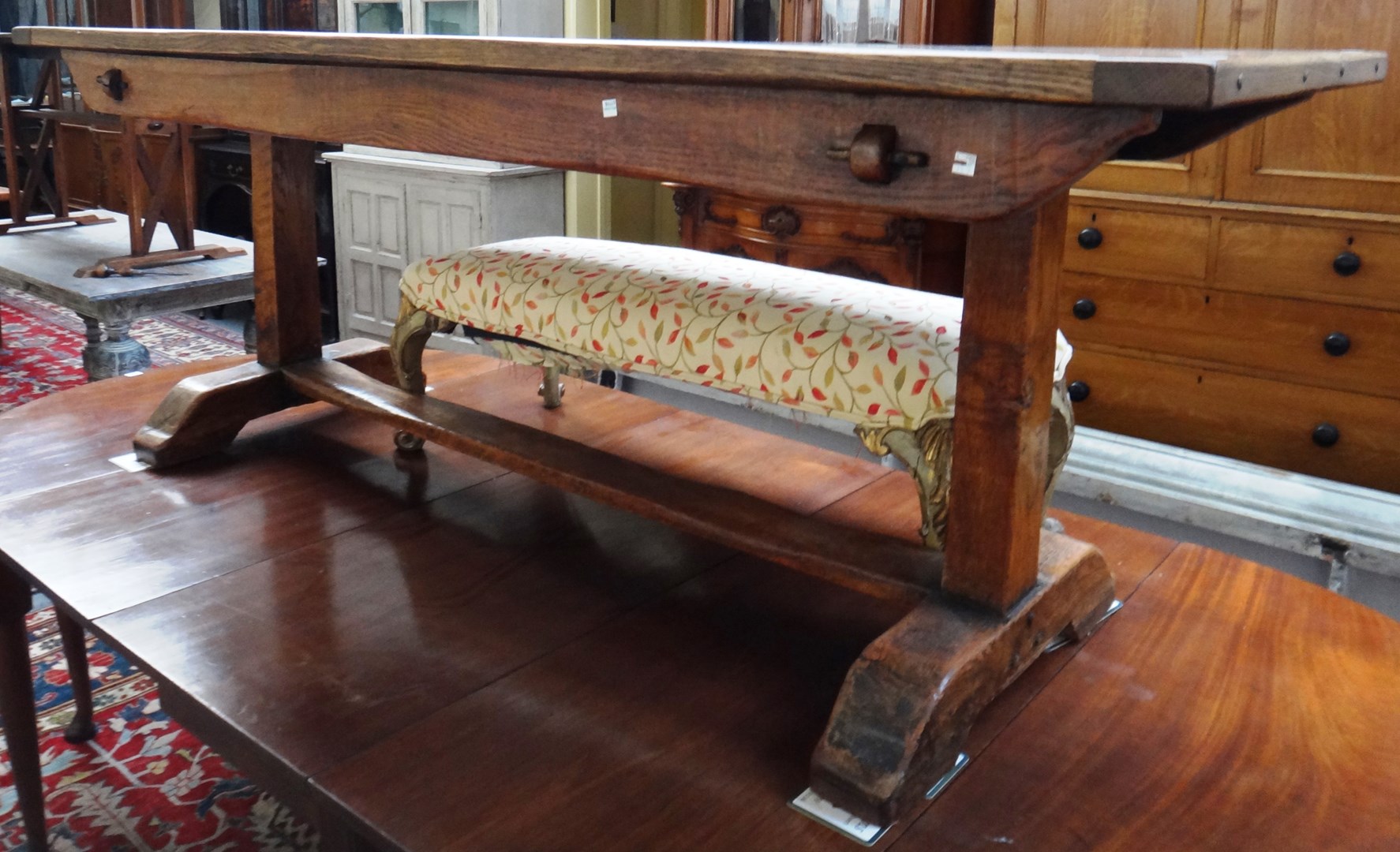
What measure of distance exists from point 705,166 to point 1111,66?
1.07 feet

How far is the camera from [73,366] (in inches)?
151

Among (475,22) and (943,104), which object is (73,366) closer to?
(475,22)

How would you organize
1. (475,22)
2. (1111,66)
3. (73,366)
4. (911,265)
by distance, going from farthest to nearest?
1. (73,366)
2. (475,22)
3. (911,265)
4. (1111,66)

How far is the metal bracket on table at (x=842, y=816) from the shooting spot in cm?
81

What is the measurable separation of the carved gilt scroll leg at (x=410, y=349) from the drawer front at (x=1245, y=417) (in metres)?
1.61

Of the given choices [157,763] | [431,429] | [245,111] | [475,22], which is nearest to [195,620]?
[431,429]

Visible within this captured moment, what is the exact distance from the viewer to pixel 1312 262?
227 cm

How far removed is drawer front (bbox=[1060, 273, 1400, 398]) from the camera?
2.25m

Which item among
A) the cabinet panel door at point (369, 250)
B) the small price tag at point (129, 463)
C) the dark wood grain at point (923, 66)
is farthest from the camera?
the cabinet panel door at point (369, 250)

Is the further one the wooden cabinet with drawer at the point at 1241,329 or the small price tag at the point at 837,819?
the wooden cabinet with drawer at the point at 1241,329

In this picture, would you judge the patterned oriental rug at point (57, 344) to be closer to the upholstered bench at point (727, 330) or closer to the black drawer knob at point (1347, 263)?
the upholstered bench at point (727, 330)

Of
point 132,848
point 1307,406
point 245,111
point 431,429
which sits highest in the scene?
point 245,111

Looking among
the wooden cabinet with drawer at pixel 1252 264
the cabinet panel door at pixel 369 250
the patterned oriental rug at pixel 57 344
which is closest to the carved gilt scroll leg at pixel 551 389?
the wooden cabinet with drawer at pixel 1252 264

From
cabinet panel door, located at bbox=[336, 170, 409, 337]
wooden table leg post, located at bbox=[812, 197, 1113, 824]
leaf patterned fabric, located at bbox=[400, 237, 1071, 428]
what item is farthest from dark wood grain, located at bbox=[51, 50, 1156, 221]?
cabinet panel door, located at bbox=[336, 170, 409, 337]
